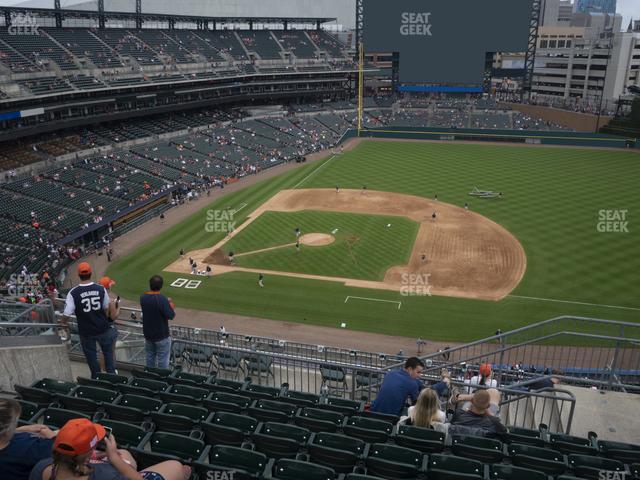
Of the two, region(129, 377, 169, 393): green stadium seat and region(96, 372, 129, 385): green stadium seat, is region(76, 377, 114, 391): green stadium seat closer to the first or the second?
region(96, 372, 129, 385): green stadium seat

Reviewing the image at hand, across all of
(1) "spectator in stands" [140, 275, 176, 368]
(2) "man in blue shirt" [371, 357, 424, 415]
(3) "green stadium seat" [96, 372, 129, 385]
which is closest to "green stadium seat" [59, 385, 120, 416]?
(3) "green stadium seat" [96, 372, 129, 385]

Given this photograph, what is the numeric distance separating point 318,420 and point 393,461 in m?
1.54

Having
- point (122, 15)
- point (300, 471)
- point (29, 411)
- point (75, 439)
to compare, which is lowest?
point (29, 411)

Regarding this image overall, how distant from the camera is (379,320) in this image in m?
27.0

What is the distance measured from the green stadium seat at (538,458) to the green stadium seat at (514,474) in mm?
680

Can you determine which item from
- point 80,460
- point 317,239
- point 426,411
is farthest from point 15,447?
point 317,239

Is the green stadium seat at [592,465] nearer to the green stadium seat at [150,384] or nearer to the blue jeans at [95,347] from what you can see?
the green stadium seat at [150,384]

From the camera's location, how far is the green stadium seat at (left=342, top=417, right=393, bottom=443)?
7.52m

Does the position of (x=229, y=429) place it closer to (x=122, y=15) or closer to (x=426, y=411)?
(x=426, y=411)

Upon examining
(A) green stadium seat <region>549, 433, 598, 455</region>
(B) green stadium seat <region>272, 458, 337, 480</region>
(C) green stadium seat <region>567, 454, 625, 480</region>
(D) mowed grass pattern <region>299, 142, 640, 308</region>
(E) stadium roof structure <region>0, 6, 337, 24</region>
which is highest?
(E) stadium roof structure <region>0, 6, 337, 24</region>

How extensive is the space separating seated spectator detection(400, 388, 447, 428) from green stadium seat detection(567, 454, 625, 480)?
6.11ft

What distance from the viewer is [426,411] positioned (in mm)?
7676

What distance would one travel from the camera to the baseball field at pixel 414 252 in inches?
1102

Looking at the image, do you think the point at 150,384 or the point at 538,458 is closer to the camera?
the point at 538,458
